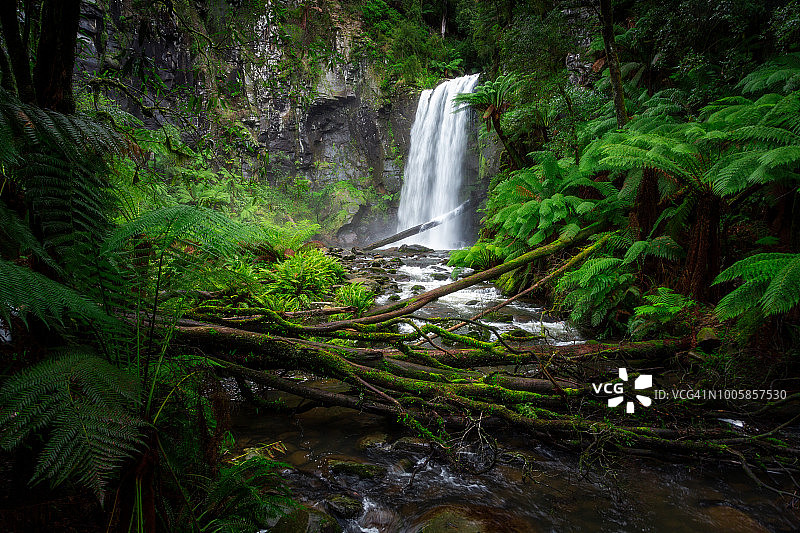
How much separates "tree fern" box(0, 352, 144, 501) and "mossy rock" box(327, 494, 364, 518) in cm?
149

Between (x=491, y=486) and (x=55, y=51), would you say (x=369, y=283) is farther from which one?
(x=55, y=51)

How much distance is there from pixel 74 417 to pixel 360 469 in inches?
74.0

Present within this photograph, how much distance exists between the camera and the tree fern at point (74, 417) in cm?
76

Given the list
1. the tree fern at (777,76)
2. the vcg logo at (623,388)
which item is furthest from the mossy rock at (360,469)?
the tree fern at (777,76)

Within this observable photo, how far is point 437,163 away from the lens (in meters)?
18.8

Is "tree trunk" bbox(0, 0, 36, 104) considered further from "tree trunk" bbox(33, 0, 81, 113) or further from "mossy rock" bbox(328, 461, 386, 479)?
"mossy rock" bbox(328, 461, 386, 479)

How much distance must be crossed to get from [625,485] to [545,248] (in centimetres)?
298

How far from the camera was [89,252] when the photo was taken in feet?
4.02

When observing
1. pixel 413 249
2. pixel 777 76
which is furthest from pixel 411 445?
pixel 413 249

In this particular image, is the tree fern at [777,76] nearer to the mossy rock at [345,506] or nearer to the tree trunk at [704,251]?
the tree trunk at [704,251]

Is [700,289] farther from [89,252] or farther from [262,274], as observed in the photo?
[262,274]

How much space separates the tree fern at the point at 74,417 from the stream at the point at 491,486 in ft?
4.31

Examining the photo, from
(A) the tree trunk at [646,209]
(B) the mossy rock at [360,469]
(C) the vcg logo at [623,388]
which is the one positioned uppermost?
(A) the tree trunk at [646,209]

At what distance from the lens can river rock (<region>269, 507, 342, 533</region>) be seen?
1732 mm
